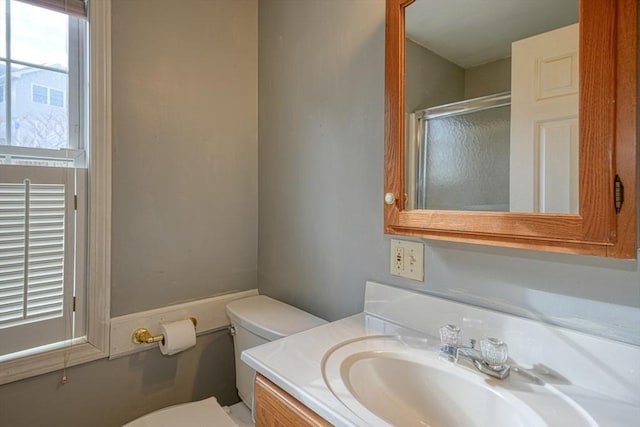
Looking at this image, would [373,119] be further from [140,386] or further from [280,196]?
[140,386]

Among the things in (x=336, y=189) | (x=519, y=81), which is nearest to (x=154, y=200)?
(x=336, y=189)

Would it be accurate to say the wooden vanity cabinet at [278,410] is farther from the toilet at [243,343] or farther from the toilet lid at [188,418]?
the toilet lid at [188,418]

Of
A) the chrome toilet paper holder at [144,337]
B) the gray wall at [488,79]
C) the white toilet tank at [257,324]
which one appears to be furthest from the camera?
the chrome toilet paper holder at [144,337]

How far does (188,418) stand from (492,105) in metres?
1.36

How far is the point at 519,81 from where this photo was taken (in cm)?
75

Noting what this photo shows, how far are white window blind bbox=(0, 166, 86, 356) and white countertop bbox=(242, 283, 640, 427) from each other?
0.81 meters

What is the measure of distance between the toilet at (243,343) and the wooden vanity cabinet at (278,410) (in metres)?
0.32

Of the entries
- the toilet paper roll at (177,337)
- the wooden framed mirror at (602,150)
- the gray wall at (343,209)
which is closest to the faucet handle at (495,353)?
the gray wall at (343,209)

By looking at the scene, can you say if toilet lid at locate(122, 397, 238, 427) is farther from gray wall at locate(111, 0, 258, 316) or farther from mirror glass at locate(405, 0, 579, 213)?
mirror glass at locate(405, 0, 579, 213)

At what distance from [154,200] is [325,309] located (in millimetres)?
812

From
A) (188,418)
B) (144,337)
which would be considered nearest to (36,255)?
(144,337)

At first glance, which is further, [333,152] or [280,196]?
[280,196]

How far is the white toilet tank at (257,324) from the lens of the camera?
1.18m

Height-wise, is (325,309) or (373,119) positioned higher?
(373,119)
